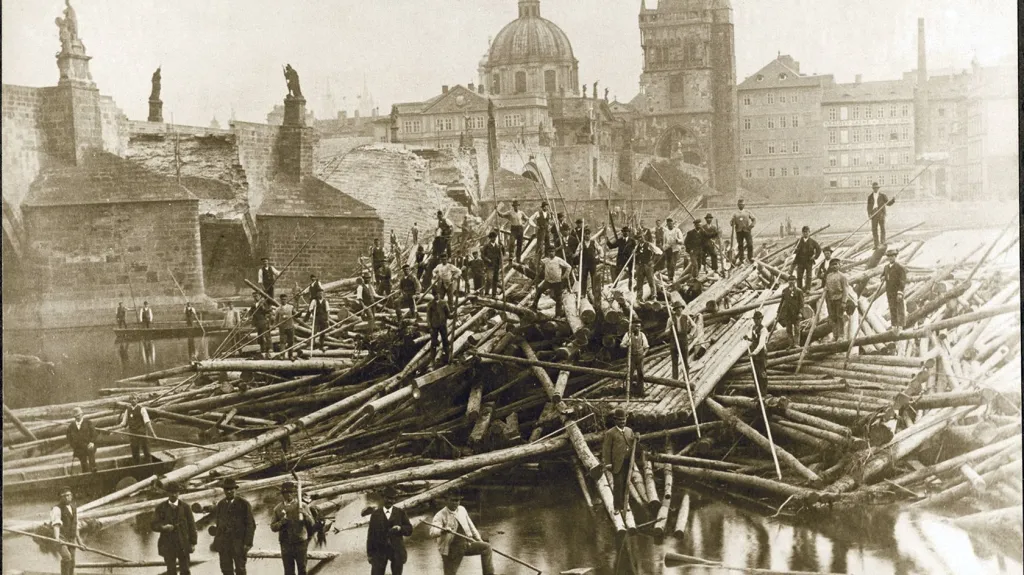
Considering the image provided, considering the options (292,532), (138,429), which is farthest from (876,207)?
(138,429)

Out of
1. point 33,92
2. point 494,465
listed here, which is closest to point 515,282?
point 494,465

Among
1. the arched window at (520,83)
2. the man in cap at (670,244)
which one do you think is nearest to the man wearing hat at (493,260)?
the man in cap at (670,244)

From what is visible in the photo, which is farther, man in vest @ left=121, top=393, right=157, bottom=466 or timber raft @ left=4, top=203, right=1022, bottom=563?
man in vest @ left=121, top=393, right=157, bottom=466

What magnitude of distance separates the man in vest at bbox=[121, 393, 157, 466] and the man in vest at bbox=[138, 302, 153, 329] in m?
8.32

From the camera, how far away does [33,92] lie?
20906mm

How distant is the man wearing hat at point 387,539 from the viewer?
8.84m

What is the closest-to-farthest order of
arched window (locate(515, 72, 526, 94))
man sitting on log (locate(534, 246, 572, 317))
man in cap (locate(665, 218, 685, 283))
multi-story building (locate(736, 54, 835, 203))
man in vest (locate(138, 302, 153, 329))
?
man sitting on log (locate(534, 246, 572, 317))
multi-story building (locate(736, 54, 835, 203))
man in cap (locate(665, 218, 685, 283))
man in vest (locate(138, 302, 153, 329))
arched window (locate(515, 72, 526, 94))

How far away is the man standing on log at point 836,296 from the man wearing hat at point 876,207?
0.89 meters

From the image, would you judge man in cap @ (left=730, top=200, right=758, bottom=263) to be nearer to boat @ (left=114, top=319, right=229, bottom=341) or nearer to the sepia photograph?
the sepia photograph

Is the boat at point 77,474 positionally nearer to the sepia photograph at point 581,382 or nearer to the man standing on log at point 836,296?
the sepia photograph at point 581,382

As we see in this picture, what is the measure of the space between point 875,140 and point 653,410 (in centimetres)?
583

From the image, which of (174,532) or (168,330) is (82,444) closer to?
(174,532)

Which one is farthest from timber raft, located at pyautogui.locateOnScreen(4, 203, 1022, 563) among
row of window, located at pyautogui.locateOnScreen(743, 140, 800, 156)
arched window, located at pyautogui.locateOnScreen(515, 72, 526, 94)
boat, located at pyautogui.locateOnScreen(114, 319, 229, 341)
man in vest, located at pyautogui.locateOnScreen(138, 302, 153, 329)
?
arched window, located at pyautogui.locateOnScreen(515, 72, 526, 94)

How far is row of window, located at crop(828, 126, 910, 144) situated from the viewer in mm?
13885
